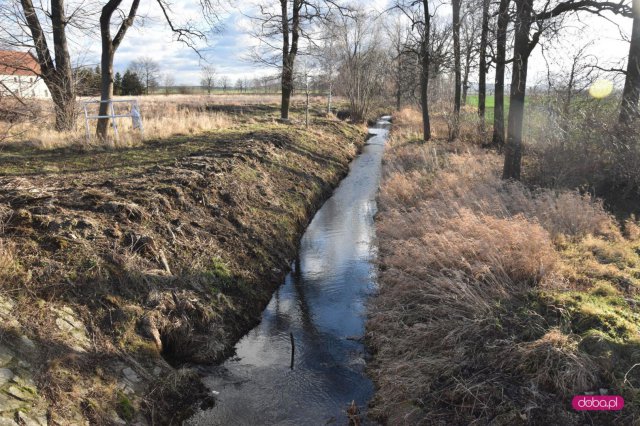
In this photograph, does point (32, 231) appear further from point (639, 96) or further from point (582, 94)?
point (582, 94)

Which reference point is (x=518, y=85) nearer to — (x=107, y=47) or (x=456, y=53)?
(x=456, y=53)

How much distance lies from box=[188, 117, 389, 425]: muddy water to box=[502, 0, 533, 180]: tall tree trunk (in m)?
4.14

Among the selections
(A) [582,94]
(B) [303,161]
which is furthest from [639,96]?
(B) [303,161]

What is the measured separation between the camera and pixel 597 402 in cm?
388

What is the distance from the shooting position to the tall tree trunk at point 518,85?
9539 millimetres

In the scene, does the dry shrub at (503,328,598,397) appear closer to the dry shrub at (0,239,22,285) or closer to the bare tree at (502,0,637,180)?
the dry shrub at (0,239,22,285)

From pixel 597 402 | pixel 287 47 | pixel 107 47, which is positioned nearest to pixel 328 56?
pixel 287 47

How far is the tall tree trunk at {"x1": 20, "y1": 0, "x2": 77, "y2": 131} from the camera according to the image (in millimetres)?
13242

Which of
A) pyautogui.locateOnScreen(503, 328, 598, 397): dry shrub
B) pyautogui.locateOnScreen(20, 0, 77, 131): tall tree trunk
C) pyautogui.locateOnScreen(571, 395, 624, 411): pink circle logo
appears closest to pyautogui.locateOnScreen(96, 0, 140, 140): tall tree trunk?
pyautogui.locateOnScreen(20, 0, 77, 131): tall tree trunk

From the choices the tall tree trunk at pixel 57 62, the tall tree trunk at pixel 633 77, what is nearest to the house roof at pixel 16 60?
the tall tree trunk at pixel 57 62

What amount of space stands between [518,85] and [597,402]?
830 centimetres

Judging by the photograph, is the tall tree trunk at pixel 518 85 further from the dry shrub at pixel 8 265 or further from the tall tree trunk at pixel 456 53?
the dry shrub at pixel 8 265

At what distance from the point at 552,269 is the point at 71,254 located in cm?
617

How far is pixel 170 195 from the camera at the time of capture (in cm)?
800
